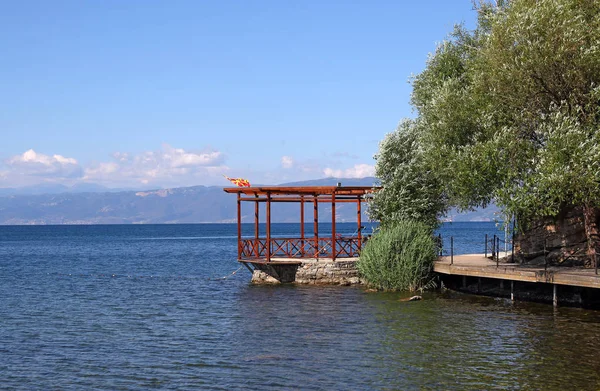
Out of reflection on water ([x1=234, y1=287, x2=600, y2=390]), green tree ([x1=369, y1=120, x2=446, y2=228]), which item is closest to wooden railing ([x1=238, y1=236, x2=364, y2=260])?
green tree ([x1=369, y1=120, x2=446, y2=228])

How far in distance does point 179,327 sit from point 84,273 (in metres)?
30.3

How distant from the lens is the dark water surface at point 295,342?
54.6 feet

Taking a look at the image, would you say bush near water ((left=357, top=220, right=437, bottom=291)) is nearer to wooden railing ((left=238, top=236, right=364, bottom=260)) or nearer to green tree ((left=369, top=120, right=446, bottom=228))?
green tree ((left=369, top=120, right=446, bottom=228))

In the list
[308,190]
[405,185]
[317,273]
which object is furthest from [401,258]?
[308,190]

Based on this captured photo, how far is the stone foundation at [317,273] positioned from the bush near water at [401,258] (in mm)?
2209

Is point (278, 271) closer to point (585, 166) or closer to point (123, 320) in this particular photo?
point (123, 320)

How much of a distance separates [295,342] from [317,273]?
1300 centimetres

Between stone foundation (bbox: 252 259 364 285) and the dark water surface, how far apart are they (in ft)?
3.14

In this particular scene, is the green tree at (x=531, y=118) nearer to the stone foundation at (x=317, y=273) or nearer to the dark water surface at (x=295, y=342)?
the dark water surface at (x=295, y=342)

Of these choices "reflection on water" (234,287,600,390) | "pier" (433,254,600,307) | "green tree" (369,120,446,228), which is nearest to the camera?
"reflection on water" (234,287,600,390)

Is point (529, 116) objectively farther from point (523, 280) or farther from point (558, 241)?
point (558, 241)

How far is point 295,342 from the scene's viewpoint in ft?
68.5

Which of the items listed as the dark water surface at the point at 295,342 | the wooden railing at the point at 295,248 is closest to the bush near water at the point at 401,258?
the dark water surface at the point at 295,342

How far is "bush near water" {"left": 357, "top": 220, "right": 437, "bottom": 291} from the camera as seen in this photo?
99.1 ft
